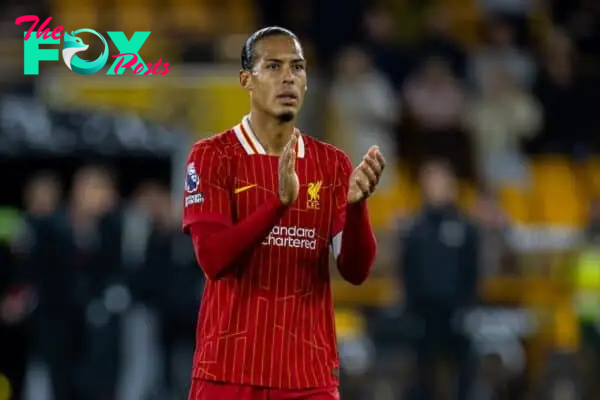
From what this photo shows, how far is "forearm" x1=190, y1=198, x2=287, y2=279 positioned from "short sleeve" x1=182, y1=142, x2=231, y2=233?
0.05 meters

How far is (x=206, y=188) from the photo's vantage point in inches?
190

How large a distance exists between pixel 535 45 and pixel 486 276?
3025 millimetres

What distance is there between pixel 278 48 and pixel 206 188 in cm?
53

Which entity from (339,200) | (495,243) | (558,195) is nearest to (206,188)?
(339,200)

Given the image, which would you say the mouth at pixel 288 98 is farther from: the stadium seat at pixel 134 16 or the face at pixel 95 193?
the stadium seat at pixel 134 16

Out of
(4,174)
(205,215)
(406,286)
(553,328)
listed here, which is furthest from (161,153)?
(205,215)

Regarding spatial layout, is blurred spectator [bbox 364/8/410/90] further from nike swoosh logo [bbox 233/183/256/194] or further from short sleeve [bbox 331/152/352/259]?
nike swoosh logo [bbox 233/183/256/194]

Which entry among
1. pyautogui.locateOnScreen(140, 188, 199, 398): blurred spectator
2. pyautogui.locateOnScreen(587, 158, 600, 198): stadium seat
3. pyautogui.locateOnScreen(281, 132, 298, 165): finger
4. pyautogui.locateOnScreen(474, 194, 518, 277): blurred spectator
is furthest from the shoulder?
pyautogui.locateOnScreen(587, 158, 600, 198): stadium seat

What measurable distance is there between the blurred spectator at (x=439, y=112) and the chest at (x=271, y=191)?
25.5 ft

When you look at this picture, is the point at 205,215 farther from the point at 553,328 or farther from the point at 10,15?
the point at 10,15

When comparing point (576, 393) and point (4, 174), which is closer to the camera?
point (576, 393)

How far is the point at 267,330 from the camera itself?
4.84 metres

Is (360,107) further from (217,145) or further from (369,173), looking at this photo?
(369,173)

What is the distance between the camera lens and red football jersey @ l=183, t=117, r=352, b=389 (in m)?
4.82
